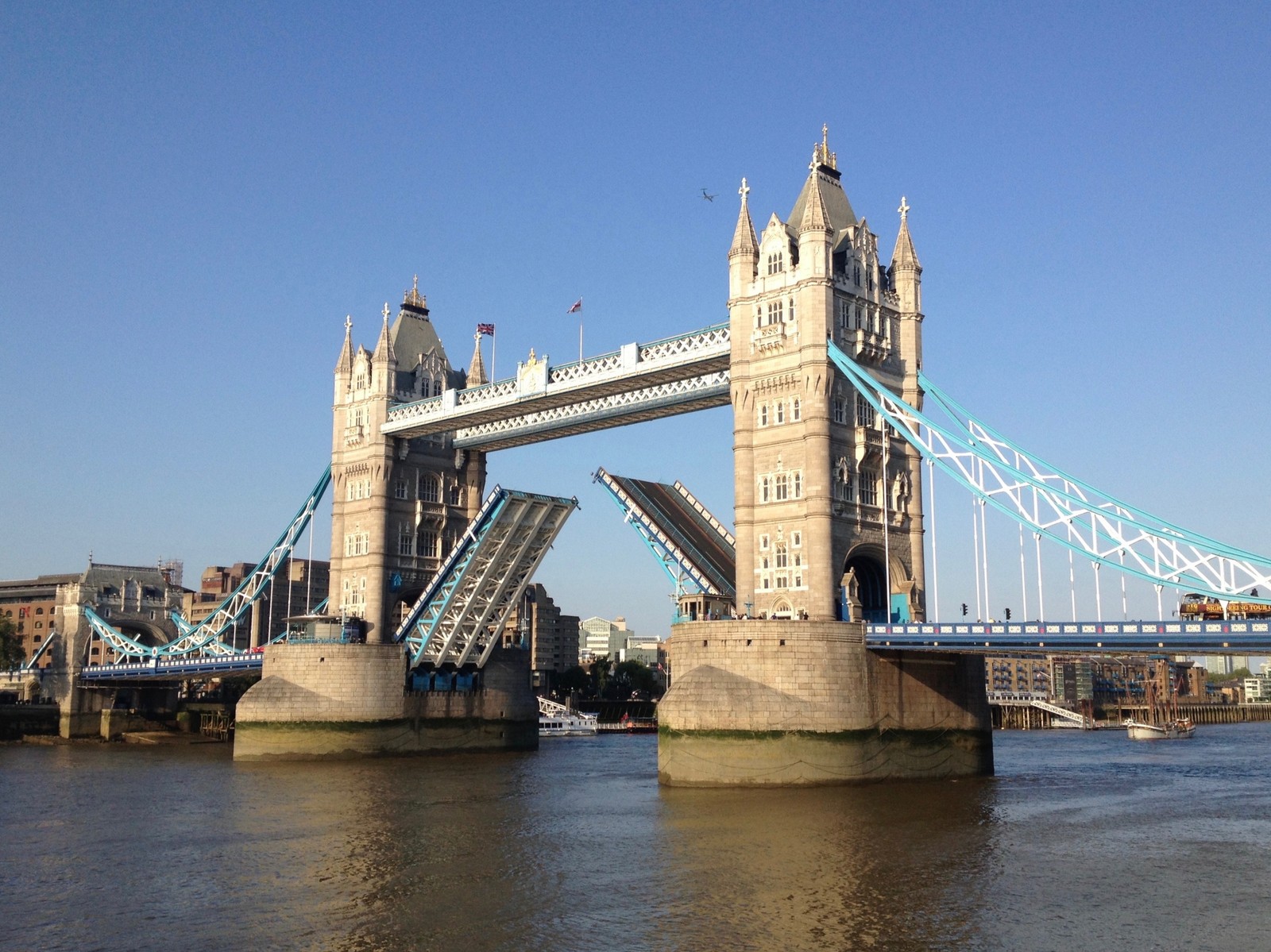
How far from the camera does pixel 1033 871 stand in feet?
100

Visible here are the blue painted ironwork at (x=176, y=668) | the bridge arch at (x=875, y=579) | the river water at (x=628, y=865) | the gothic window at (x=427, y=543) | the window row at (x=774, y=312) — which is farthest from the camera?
the blue painted ironwork at (x=176, y=668)

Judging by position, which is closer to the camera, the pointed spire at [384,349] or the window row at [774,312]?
the window row at [774,312]

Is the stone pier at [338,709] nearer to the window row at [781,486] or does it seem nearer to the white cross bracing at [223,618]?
the white cross bracing at [223,618]

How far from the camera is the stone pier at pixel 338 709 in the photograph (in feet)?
218

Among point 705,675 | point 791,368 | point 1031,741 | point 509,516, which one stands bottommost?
point 1031,741

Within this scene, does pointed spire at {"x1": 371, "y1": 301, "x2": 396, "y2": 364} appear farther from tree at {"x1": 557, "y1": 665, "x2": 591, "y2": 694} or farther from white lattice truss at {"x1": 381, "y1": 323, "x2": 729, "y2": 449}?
tree at {"x1": 557, "y1": 665, "x2": 591, "y2": 694}

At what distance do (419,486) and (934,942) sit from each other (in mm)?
55808

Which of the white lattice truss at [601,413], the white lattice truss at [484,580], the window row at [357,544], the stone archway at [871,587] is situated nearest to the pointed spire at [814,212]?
the white lattice truss at [601,413]

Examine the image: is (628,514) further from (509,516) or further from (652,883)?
(652,883)

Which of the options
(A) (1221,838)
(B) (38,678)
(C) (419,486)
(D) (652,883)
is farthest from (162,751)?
(A) (1221,838)

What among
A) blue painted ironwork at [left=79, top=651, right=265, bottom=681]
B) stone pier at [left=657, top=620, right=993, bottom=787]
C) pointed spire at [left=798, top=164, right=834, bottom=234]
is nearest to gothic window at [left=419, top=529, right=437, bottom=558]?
blue painted ironwork at [left=79, top=651, right=265, bottom=681]

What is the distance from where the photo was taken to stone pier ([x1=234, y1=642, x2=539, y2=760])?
66312 mm

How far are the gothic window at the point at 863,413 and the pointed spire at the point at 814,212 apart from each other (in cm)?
733

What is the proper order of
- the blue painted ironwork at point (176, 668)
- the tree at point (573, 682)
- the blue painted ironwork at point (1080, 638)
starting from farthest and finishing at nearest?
the tree at point (573, 682) → the blue painted ironwork at point (176, 668) → the blue painted ironwork at point (1080, 638)
